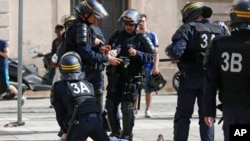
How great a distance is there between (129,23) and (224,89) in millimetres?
3224

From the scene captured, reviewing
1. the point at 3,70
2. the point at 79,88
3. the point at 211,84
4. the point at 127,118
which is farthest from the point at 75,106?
the point at 3,70

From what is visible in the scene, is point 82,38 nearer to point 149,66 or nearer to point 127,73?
point 127,73

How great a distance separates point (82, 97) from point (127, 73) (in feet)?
6.70

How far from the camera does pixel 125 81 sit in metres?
9.38

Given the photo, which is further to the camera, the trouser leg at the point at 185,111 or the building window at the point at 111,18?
the building window at the point at 111,18

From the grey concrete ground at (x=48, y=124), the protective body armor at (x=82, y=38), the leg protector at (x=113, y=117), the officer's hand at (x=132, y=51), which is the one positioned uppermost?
the protective body armor at (x=82, y=38)

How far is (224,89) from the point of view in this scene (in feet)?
21.0

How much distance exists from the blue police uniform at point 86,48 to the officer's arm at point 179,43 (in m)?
1.07

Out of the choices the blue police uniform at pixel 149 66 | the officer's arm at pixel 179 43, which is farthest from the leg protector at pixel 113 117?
the blue police uniform at pixel 149 66

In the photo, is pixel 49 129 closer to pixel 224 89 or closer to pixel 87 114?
pixel 87 114

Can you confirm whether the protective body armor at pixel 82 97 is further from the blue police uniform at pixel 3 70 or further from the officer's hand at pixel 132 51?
the blue police uniform at pixel 3 70

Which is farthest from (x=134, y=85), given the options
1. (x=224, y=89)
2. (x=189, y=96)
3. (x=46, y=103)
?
(x=46, y=103)

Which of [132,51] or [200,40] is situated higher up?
[200,40]

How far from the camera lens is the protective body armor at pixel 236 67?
6285mm
